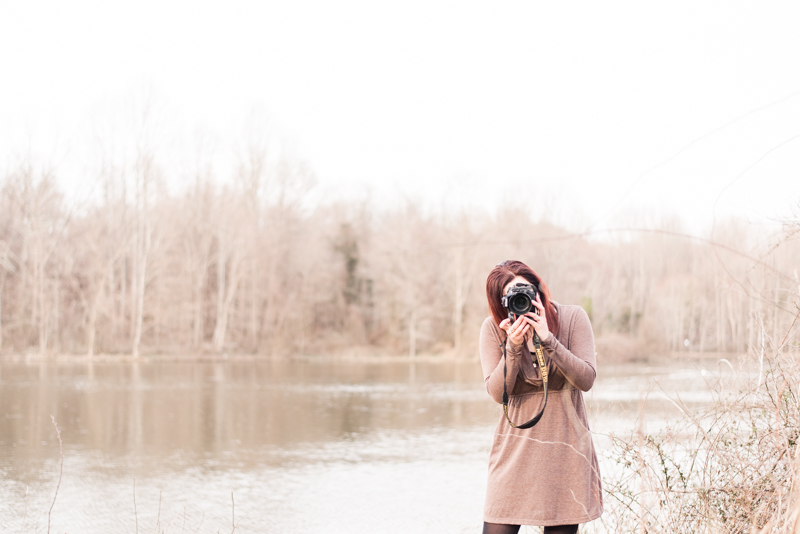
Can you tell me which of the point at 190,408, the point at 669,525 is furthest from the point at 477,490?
the point at 190,408

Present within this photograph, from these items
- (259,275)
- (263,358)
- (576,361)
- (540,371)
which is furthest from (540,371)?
(259,275)

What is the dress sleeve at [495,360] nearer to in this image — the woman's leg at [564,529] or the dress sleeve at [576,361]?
the dress sleeve at [576,361]

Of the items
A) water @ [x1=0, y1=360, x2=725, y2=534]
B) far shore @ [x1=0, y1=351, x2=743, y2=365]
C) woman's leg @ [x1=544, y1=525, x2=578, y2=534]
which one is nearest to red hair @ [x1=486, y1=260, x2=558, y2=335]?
water @ [x1=0, y1=360, x2=725, y2=534]

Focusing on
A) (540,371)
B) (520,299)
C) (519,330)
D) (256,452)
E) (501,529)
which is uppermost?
(520,299)

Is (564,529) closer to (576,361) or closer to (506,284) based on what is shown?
(576,361)

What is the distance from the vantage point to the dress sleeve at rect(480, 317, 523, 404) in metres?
2.37

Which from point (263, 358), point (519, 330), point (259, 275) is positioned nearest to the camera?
point (519, 330)

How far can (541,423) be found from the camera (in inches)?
95.3

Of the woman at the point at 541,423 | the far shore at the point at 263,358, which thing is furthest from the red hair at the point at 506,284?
the far shore at the point at 263,358

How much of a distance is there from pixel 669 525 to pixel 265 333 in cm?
3987

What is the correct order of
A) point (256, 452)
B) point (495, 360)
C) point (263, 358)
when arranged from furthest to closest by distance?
point (263, 358)
point (256, 452)
point (495, 360)

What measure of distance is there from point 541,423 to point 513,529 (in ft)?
1.21

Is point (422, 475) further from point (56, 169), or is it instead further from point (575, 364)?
point (56, 169)

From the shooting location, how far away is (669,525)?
2771 mm
